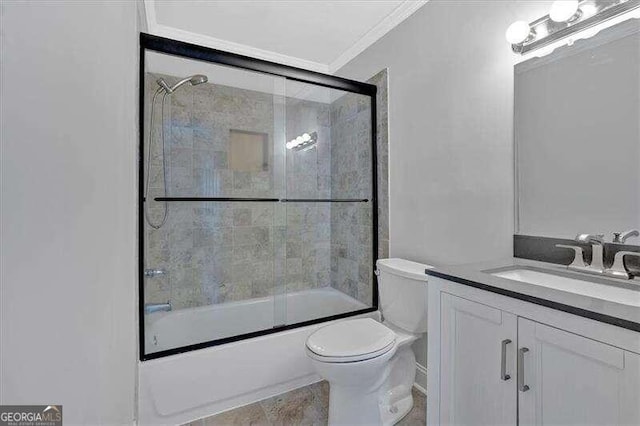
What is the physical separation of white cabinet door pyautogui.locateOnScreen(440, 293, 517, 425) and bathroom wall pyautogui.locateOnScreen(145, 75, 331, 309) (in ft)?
4.87

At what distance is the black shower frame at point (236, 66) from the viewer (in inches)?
58.2

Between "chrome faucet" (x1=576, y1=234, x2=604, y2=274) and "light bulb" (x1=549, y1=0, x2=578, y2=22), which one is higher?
"light bulb" (x1=549, y1=0, x2=578, y2=22)

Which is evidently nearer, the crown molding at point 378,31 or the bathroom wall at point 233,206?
the crown molding at point 378,31

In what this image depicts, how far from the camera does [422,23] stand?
5.85 feet

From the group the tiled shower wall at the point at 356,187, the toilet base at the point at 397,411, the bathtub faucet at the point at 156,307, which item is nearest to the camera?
the toilet base at the point at 397,411

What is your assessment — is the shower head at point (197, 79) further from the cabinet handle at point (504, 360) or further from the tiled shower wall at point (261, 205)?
the cabinet handle at point (504, 360)

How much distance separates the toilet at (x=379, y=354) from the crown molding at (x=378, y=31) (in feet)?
5.14

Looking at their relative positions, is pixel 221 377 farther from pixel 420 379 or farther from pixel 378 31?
pixel 378 31

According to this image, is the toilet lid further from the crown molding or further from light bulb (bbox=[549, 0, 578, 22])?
the crown molding

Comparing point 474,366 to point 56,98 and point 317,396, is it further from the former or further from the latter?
point 56,98

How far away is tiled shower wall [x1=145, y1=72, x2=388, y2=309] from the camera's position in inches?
84.2

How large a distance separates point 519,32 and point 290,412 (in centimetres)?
210

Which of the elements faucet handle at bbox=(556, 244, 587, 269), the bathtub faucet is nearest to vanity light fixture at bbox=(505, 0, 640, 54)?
faucet handle at bbox=(556, 244, 587, 269)

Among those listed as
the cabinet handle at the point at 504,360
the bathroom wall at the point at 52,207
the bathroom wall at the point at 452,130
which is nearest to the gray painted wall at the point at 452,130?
the bathroom wall at the point at 452,130
